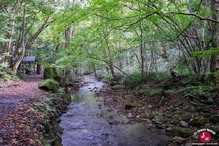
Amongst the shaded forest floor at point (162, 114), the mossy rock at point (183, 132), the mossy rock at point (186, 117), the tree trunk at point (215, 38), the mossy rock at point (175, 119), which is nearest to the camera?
the shaded forest floor at point (162, 114)

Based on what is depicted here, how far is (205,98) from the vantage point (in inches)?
287

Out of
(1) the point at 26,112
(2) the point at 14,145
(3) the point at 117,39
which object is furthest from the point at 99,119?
(3) the point at 117,39

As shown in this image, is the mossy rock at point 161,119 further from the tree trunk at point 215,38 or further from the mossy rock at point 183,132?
the tree trunk at point 215,38

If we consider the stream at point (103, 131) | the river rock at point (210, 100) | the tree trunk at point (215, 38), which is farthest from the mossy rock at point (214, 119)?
the tree trunk at point (215, 38)

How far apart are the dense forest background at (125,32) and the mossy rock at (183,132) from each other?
2.06 meters

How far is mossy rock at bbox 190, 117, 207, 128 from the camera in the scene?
616 centimetres

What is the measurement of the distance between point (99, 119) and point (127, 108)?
6.37ft

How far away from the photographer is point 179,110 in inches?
296

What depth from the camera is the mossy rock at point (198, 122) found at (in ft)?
20.2

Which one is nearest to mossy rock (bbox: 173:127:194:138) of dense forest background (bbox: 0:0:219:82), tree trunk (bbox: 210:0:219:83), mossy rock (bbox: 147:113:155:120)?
mossy rock (bbox: 147:113:155:120)

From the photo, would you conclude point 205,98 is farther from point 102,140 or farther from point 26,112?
point 26,112

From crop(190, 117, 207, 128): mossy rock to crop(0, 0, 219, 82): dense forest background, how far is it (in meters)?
1.54

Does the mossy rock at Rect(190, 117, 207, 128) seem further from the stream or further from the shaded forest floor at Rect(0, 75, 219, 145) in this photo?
the stream

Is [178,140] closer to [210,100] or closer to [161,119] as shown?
[161,119]
